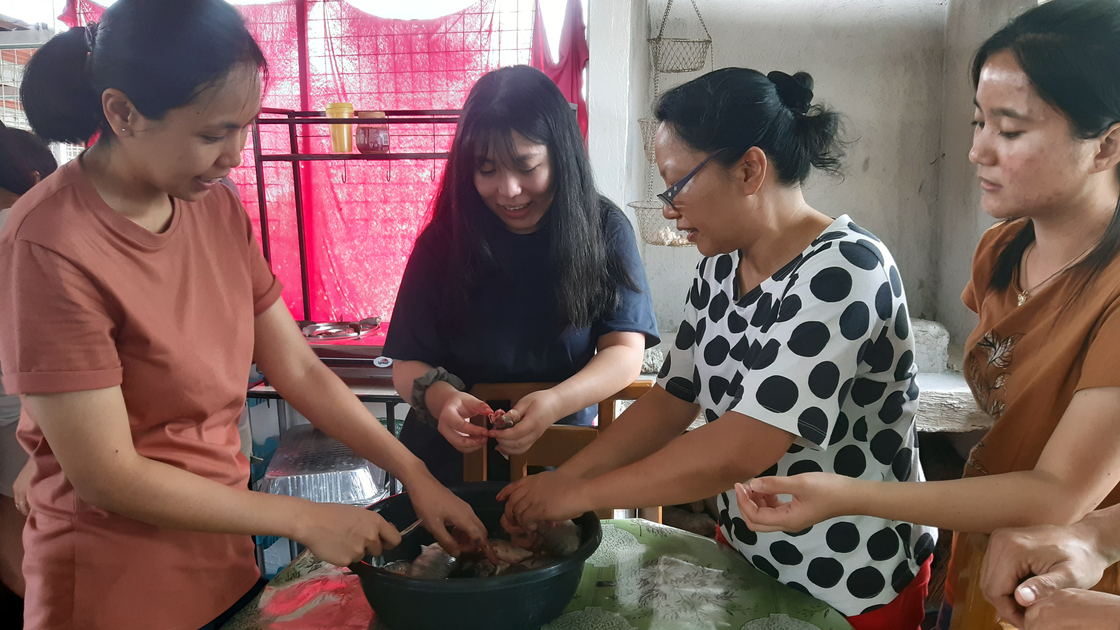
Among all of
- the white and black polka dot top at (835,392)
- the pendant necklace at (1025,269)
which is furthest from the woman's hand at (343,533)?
the pendant necklace at (1025,269)

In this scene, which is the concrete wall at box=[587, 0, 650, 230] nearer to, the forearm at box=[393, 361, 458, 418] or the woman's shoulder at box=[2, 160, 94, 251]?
the forearm at box=[393, 361, 458, 418]

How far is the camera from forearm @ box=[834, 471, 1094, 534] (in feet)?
3.17

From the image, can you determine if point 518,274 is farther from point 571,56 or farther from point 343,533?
point 571,56

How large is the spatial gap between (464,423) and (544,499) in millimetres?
323

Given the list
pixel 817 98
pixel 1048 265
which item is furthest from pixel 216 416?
pixel 817 98

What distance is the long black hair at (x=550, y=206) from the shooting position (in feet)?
5.22

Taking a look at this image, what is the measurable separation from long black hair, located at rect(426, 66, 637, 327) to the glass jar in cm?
160

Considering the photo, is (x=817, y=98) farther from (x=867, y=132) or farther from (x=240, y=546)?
(x=240, y=546)

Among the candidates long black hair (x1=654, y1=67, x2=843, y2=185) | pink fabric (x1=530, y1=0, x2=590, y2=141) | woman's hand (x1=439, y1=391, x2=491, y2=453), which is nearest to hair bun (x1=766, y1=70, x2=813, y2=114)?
long black hair (x1=654, y1=67, x2=843, y2=185)

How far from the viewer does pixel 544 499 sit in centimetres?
118

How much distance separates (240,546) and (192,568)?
0.31 ft

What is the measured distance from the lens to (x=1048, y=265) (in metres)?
1.17

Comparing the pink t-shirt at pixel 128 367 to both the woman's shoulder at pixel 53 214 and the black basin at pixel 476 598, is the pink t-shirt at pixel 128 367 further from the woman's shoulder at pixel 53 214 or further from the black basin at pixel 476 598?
the black basin at pixel 476 598

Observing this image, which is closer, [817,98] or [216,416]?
[216,416]
